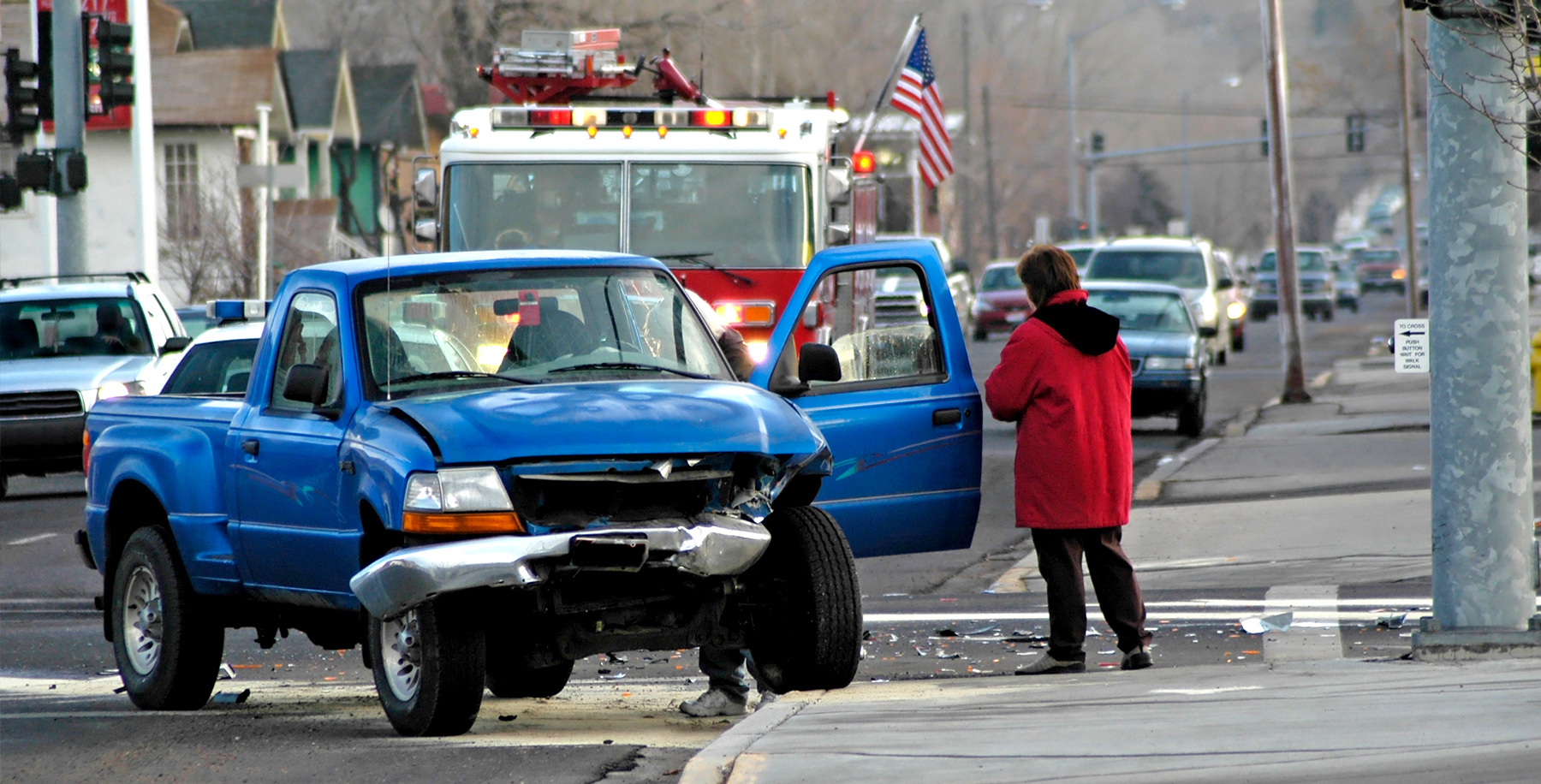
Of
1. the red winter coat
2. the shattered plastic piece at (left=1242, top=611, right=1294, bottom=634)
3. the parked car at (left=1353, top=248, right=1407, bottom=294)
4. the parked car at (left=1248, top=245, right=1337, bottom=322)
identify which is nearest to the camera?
the red winter coat

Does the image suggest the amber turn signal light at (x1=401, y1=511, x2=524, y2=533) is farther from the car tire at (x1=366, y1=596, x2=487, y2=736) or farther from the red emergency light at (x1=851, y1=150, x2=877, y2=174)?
the red emergency light at (x1=851, y1=150, x2=877, y2=174)

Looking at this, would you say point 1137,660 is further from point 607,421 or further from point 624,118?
point 624,118

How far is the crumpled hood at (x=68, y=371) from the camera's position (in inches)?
679

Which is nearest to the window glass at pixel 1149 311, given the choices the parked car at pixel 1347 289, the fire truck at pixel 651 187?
the fire truck at pixel 651 187

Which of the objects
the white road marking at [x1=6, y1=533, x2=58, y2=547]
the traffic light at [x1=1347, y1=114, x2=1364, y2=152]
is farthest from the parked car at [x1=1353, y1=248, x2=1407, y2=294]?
the white road marking at [x1=6, y1=533, x2=58, y2=547]

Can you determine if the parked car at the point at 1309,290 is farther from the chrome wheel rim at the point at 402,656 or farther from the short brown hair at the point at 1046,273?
the chrome wheel rim at the point at 402,656

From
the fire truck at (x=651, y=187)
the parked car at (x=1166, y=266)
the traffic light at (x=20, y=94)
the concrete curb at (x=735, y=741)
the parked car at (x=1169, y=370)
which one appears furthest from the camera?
the parked car at (x=1166, y=266)

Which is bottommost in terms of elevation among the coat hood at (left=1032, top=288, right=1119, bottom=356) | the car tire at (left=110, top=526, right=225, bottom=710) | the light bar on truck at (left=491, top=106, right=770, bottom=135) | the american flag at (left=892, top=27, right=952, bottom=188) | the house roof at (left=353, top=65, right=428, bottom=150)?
the car tire at (left=110, top=526, right=225, bottom=710)

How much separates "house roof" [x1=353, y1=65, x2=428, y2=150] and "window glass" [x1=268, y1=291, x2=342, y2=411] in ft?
150

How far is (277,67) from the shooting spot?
144 feet

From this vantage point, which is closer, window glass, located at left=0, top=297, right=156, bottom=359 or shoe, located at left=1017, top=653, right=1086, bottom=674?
shoe, located at left=1017, top=653, right=1086, bottom=674

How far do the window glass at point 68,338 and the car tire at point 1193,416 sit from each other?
10.4 metres

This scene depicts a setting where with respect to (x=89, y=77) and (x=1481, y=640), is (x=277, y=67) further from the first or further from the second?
(x=1481, y=640)

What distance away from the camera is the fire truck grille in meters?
17.1
